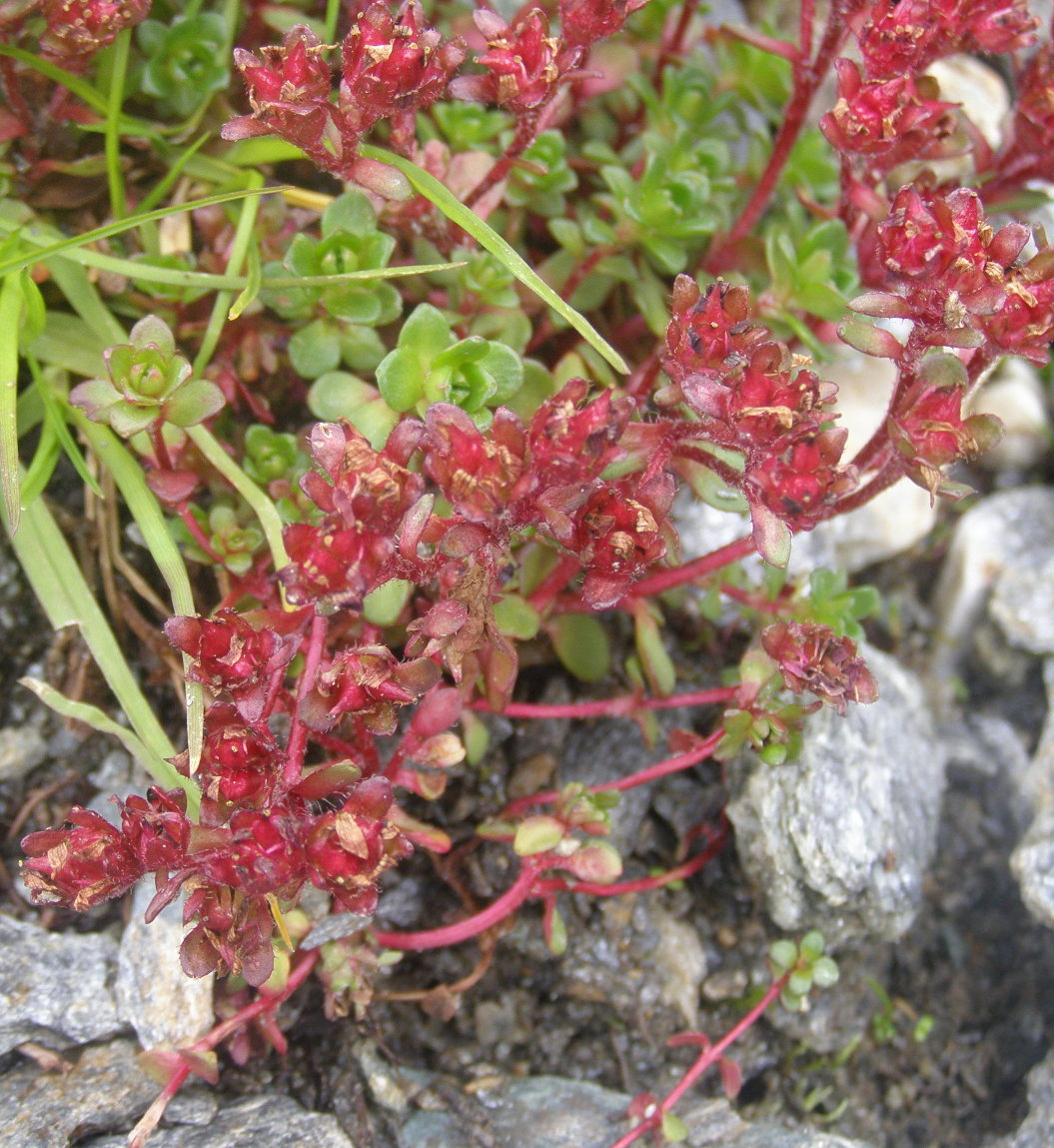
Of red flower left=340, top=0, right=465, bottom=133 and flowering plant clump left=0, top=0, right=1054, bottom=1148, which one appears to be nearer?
flowering plant clump left=0, top=0, right=1054, bottom=1148

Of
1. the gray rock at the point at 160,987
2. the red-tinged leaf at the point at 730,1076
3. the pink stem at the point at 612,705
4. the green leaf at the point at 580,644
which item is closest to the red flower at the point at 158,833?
the gray rock at the point at 160,987

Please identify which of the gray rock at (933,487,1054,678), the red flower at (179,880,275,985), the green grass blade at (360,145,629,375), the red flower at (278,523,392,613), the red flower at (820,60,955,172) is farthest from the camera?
the gray rock at (933,487,1054,678)

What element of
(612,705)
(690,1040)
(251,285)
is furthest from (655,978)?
(251,285)

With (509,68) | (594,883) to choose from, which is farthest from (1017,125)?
(594,883)

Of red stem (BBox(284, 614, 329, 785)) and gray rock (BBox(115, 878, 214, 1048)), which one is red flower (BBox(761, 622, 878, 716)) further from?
gray rock (BBox(115, 878, 214, 1048))

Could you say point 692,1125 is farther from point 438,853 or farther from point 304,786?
point 304,786

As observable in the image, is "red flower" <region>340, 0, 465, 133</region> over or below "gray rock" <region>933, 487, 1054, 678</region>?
over

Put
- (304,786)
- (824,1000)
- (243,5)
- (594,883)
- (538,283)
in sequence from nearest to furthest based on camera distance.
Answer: (304,786), (538,283), (594,883), (824,1000), (243,5)

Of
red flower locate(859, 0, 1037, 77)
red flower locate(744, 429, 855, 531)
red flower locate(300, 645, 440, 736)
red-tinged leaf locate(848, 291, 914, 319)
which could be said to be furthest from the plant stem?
red flower locate(859, 0, 1037, 77)
